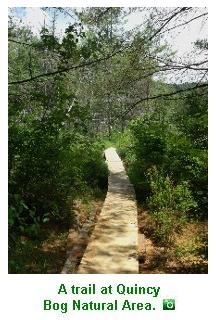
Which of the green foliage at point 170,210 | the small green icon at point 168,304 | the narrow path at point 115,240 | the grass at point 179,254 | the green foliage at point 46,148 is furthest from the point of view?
the green foliage at point 170,210

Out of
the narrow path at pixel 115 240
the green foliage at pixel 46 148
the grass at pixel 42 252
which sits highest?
the green foliage at pixel 46 148

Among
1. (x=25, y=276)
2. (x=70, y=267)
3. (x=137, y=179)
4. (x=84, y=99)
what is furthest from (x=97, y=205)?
(x=84, y=99)

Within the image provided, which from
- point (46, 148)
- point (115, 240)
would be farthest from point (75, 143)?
point (115, 240)

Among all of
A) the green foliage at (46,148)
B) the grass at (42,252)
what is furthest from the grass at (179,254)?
the green foliage at (46,148)

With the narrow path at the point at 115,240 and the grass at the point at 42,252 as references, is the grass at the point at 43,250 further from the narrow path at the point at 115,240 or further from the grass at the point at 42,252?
the narrow path at the point at 115,240

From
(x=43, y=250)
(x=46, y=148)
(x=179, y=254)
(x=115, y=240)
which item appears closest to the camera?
(x=179, y=254)

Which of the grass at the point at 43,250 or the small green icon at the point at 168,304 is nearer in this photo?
the small green icon at the point at 168,304

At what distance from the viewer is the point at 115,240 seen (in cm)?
723

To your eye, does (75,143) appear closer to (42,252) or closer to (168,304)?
(42,252)

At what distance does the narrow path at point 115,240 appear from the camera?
5.92m

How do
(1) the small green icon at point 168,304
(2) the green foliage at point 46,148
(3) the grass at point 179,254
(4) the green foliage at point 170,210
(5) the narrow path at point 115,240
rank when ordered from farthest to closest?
(4) the green foliage at point 170,210 < (2) the green foliage at point 46,148 < (3) the grass at point 179,254 < (5) the narrow path at point 115,240 < (1) the small green icon at point 168,304

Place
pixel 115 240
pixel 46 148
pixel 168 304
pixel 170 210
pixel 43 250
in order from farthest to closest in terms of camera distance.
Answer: pixel 170 210
pixel 46 148
pixel 43 250
pixel 115 240
pixel 168 304

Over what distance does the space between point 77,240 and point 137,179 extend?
200 inches

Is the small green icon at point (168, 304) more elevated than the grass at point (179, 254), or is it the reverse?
the small green icon at point (168, 304)
